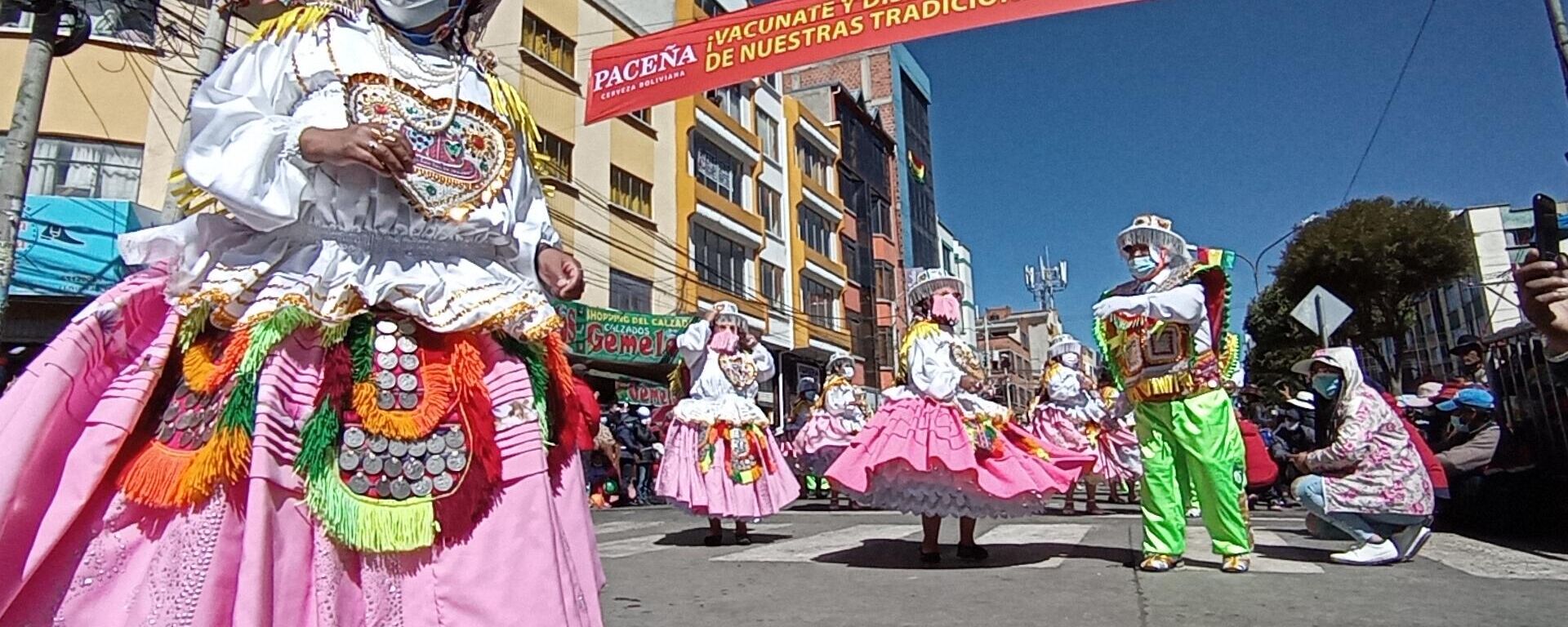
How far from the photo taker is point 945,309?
5.79 meters

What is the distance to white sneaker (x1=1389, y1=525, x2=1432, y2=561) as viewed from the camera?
5.09 metres

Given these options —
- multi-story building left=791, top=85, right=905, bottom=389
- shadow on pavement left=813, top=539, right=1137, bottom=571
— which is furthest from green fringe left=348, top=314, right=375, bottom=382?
multi-story building left=791, top=85, right=905, bottom=389

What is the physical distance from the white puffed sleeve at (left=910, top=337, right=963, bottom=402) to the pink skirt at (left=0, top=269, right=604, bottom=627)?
12.0 feet

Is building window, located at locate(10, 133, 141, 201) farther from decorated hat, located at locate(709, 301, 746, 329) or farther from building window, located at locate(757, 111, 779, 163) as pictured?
building window, located at locate(757, 111, 779, 163)

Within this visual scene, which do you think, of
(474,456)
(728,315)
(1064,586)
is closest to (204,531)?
(474,456)

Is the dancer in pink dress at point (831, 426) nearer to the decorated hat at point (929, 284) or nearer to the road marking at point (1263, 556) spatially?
the road marking at point (1263, 556)

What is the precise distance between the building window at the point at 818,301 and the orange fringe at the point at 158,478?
2810 centimetres

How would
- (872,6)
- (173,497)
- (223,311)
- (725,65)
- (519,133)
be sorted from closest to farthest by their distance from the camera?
(173,497), (223,311), (519,133), (872,6), (725,65)

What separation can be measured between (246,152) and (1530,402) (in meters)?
7.87

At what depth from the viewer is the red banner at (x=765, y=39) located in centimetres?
973

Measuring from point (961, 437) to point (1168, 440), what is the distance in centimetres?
108

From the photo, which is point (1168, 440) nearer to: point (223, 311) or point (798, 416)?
point (223, 311)

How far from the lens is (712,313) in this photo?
750 cm

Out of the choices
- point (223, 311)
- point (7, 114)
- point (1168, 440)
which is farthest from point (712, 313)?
point (7, 114)
